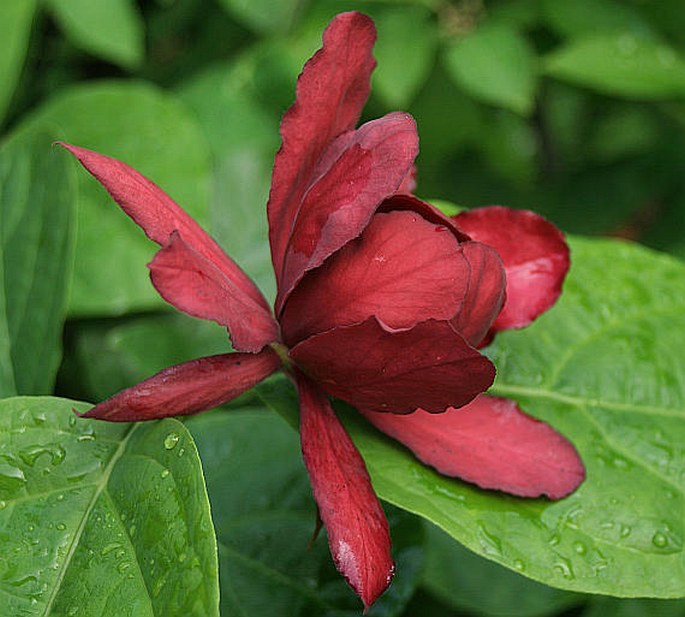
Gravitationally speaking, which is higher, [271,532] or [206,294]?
[206,294]

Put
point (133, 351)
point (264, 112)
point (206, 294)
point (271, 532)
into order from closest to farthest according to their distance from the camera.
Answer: point (206, 294), point (271, 532), point (133, 351), point (264, 112)

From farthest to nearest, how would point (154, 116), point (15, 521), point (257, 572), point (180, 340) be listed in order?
point (154, 116), point (180, 340), point (257, 572), point (15, 521)

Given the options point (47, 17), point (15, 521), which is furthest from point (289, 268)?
point (47, 17)

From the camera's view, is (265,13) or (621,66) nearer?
(621,66)

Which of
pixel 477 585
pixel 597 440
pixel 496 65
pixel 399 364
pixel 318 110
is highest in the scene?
pixel 318 110

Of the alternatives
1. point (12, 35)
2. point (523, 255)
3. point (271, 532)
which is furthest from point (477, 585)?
point (12, 35)

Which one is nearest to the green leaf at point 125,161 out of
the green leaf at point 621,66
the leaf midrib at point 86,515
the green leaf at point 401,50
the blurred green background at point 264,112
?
the blurred green background at point 264,112

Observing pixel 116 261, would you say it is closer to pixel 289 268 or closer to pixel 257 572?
pixel 257 572

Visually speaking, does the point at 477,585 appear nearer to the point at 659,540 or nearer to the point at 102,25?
the point at 659,540
